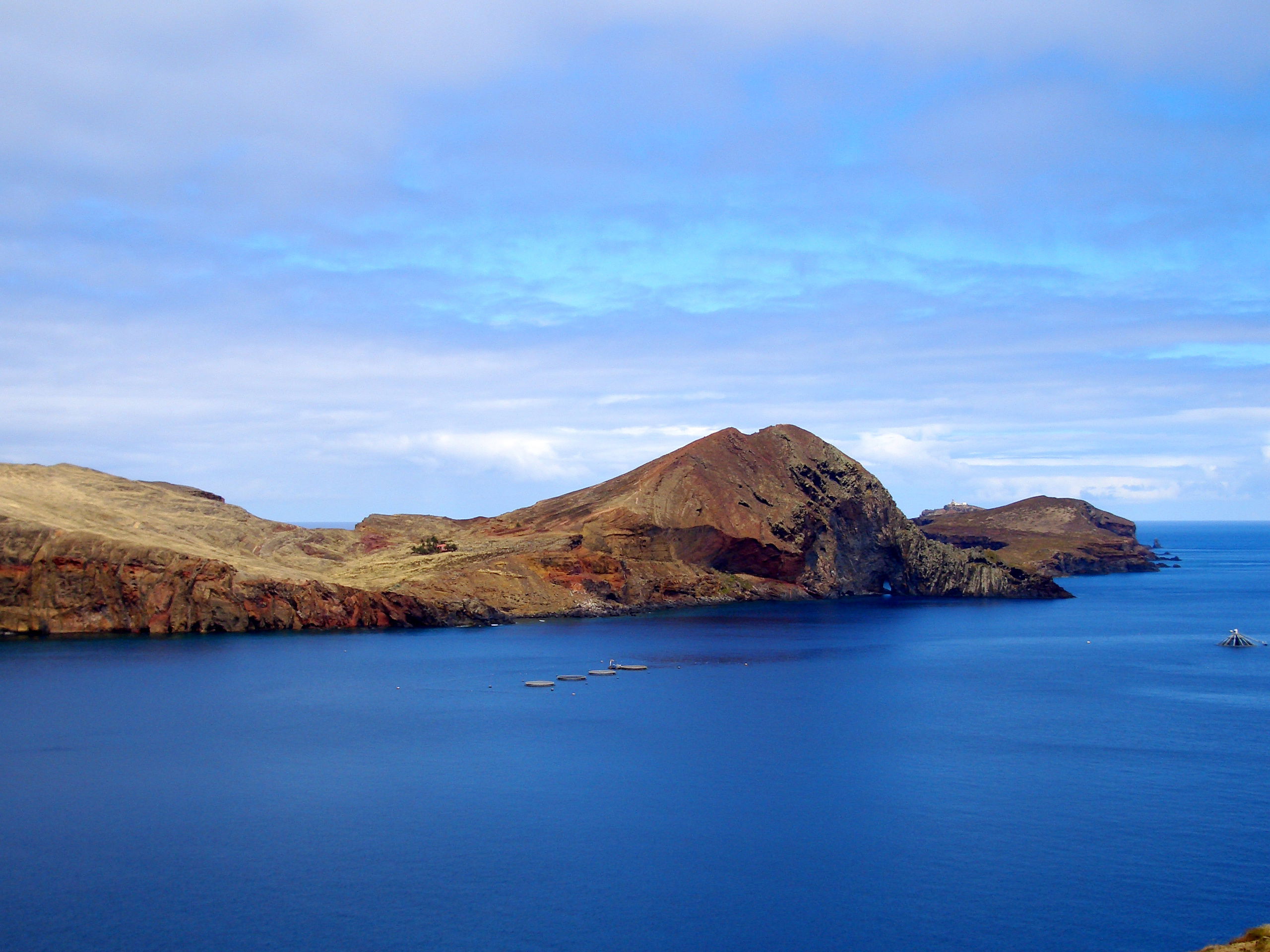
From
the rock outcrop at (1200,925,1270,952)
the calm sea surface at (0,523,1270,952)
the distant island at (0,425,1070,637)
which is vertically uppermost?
the distant island at (0,425,1070,637)

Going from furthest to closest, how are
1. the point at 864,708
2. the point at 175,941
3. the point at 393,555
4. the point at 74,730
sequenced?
the point at 393,555 → the point at 864,708 → the point at 74,730 → the point at 175,941

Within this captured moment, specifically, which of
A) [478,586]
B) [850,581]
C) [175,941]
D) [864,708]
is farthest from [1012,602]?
[175,941]

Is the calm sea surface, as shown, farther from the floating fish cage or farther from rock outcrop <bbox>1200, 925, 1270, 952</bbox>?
the floating fish cage

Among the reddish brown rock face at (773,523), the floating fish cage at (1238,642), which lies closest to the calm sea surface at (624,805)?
the floating fish cage at (1238,642)

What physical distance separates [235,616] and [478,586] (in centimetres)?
2756

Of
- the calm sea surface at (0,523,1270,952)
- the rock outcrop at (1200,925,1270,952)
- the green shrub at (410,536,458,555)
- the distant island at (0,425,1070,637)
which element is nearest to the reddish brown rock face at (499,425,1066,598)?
the distant island at (0,425,1070,637)

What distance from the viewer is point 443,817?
153ft

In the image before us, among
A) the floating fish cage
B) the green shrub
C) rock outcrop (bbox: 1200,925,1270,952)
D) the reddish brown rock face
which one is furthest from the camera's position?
the reddish brown rock face

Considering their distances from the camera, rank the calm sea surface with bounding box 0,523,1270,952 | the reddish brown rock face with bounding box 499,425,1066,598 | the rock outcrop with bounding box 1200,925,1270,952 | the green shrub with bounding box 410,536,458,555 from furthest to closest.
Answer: the reddish brown rock face with bounding box 499,425,1066,598 < the green shrub with bounding box 410,536,458,555 < the calm sea surface with bounding box 0,523,1270,952 < the rock outcrop with bounding box 1200,925,1270,952

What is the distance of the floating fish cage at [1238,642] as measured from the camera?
105312mm

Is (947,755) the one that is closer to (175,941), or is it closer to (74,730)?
(175,941)

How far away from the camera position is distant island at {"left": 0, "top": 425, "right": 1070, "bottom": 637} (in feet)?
342

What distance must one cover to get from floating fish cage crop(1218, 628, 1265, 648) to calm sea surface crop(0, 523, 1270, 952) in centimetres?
1833

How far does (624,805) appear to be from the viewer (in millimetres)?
48875
